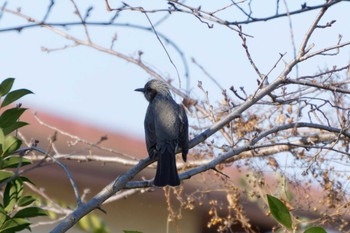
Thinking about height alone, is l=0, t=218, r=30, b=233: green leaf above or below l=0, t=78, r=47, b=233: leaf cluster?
below

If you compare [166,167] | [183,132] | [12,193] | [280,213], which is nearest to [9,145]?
[12,193]

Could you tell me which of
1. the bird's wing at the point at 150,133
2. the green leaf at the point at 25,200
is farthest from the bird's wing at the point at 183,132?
the green leaf at the point at 25,200

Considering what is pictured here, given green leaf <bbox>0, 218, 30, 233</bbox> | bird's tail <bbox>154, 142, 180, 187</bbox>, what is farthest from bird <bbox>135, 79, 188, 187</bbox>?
green leaf <bbox>0, 218, 30, 233</bbox>

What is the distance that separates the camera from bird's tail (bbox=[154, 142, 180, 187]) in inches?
199

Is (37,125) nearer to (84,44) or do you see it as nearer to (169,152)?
(84,44)

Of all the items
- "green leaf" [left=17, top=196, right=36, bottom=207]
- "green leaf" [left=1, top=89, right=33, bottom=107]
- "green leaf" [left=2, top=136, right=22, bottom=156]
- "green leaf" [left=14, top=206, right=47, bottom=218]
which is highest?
"green leaf" [left=1, top=89, right=33, bottom=107]

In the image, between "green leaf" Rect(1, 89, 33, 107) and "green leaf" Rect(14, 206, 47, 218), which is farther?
"green leaf" Rect(1, 89, 33, 107)

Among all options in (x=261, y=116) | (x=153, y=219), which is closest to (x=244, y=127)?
(x=261, y=116)

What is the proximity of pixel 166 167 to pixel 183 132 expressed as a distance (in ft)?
1.57

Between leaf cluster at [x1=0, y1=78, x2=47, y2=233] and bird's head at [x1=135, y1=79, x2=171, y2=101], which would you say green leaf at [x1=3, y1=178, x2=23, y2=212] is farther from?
bird's head at [x1=135, y1=79, x2=171, y2=101]

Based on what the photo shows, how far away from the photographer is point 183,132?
577cm

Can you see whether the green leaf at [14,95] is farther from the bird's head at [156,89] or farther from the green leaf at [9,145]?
the bird's head at [156,89]

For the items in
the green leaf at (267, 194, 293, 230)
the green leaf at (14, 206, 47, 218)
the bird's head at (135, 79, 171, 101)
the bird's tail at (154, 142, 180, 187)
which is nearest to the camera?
the green leaf at (267, 194, 293, 230)

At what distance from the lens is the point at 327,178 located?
5508mm
